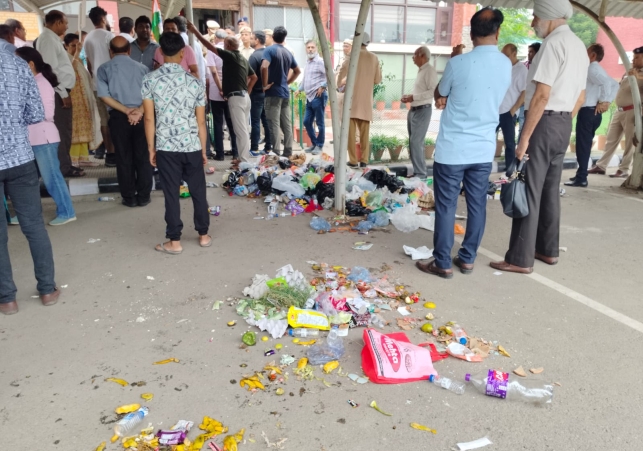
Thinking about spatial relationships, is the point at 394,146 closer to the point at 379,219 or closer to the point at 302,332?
the point at 379,219

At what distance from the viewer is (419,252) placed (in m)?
4.77

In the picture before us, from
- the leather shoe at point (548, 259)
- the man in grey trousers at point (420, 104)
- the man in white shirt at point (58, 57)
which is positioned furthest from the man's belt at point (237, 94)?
the leather shoe at point (548, 259)

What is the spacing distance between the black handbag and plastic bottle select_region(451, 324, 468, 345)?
1.26 meters

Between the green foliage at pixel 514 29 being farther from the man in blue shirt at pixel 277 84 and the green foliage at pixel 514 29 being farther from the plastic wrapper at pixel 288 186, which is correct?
the plastic wrapper at pixel 288 186

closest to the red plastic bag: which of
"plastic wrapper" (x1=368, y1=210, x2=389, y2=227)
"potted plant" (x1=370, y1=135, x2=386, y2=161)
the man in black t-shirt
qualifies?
"plastic wrapper" (x1=368, y1=210, x2=389, y2=227)

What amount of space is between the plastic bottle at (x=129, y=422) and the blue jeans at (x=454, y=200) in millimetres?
2688

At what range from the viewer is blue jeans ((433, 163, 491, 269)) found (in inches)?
163

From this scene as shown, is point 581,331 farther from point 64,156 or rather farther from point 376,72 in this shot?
point 64,156

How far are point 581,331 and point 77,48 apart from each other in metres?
8.18

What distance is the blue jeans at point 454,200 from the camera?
4.13 metres

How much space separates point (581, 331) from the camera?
343cm

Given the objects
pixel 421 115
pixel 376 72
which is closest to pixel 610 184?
pixel 421 115

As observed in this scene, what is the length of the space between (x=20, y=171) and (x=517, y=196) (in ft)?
12.7

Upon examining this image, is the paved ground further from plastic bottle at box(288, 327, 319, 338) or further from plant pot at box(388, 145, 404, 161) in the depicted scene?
plant pot at box(388, 145, 404, 161)
